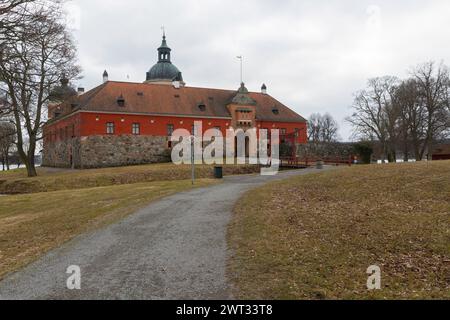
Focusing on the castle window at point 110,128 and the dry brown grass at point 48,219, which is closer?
the dry brown grass at point 48,219

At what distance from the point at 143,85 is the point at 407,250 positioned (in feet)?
148

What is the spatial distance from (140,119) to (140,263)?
126 feet

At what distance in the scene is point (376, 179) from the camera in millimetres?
16625

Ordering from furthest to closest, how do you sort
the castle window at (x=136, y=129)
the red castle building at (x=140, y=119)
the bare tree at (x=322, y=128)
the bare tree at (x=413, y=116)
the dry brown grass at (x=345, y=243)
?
the bare tree at (x=322, y=128) → the bare tree at (x=413, y=116) → the castle window at (x=136, y=129) → the red castle building at (x=140, y=119) → the dry brown grass at (x=345, y=243)

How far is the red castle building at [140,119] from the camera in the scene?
42.0 meters

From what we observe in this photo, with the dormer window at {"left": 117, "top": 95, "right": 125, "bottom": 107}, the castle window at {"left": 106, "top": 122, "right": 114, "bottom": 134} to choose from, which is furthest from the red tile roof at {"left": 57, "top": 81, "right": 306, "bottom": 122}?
the castle window at {"left": 106, "top": 122, "right": 114, "bottom": 134}

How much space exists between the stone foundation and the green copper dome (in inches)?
800

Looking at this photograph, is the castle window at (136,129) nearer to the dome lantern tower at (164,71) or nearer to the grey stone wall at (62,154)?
the grey stone wall at (62,154)

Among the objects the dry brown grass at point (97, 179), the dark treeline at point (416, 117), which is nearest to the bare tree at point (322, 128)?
the dark treeline at point (416, 117)

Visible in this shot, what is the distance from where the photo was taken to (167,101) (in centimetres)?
4734

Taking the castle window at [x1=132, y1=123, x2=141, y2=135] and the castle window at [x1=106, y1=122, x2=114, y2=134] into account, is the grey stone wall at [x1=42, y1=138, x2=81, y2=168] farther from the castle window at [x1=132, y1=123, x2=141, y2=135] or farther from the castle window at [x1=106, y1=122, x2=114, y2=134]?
the castle window at [x1=132, y1=123, x2=141, y2=135]

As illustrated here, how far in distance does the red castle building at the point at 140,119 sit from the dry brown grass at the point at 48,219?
19.3 m

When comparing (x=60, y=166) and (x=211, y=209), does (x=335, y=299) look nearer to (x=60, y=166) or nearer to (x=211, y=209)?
(x=211, y=209)
